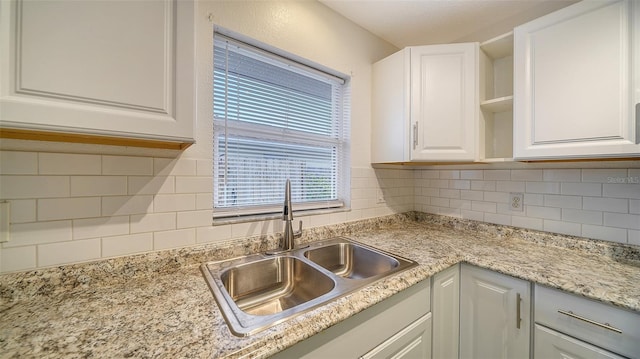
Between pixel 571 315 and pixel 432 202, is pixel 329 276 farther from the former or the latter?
pixel 432 202

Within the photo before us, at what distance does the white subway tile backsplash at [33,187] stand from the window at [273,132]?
0.52 metres

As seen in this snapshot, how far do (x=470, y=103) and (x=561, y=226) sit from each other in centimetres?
88

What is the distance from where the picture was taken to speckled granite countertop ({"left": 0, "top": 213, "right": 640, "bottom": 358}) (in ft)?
1.85

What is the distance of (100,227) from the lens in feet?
2.85

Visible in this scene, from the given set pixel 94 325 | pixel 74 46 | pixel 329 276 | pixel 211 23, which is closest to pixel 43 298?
pixel 94 325

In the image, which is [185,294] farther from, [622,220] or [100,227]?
[622,220]

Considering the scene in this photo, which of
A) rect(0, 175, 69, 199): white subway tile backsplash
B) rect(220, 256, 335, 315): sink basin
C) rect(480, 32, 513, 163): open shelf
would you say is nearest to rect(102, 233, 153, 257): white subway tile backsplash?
rect(0, 175, 69, 199): white subway tile backsplash

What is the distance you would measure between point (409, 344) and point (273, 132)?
1220 millimetres

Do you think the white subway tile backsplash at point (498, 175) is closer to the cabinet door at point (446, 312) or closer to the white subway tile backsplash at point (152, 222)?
the cabinet door at point (446, 312)

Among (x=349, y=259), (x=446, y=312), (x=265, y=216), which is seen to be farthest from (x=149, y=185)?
(x=446, y=312)

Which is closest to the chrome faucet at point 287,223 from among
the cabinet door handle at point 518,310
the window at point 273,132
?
the window at point 273,132

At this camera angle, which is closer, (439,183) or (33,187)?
(33,187)

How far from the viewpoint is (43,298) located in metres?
0.76

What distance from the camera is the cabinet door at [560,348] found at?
34.0 inches
